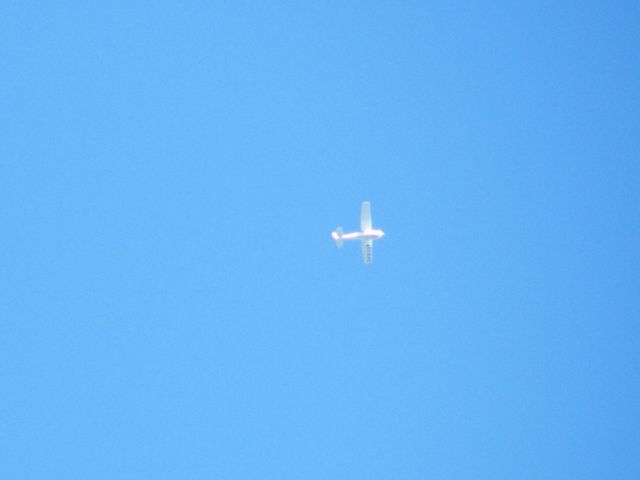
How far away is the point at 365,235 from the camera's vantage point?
43250 mm

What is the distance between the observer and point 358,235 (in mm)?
43469

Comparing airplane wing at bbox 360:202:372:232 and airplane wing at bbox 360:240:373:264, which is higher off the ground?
airplane wing at bbox 360:202:372:232

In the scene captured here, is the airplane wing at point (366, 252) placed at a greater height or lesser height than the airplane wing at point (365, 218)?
lesser

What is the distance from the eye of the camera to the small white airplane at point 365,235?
42.9 m

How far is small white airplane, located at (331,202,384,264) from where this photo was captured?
4294cm
